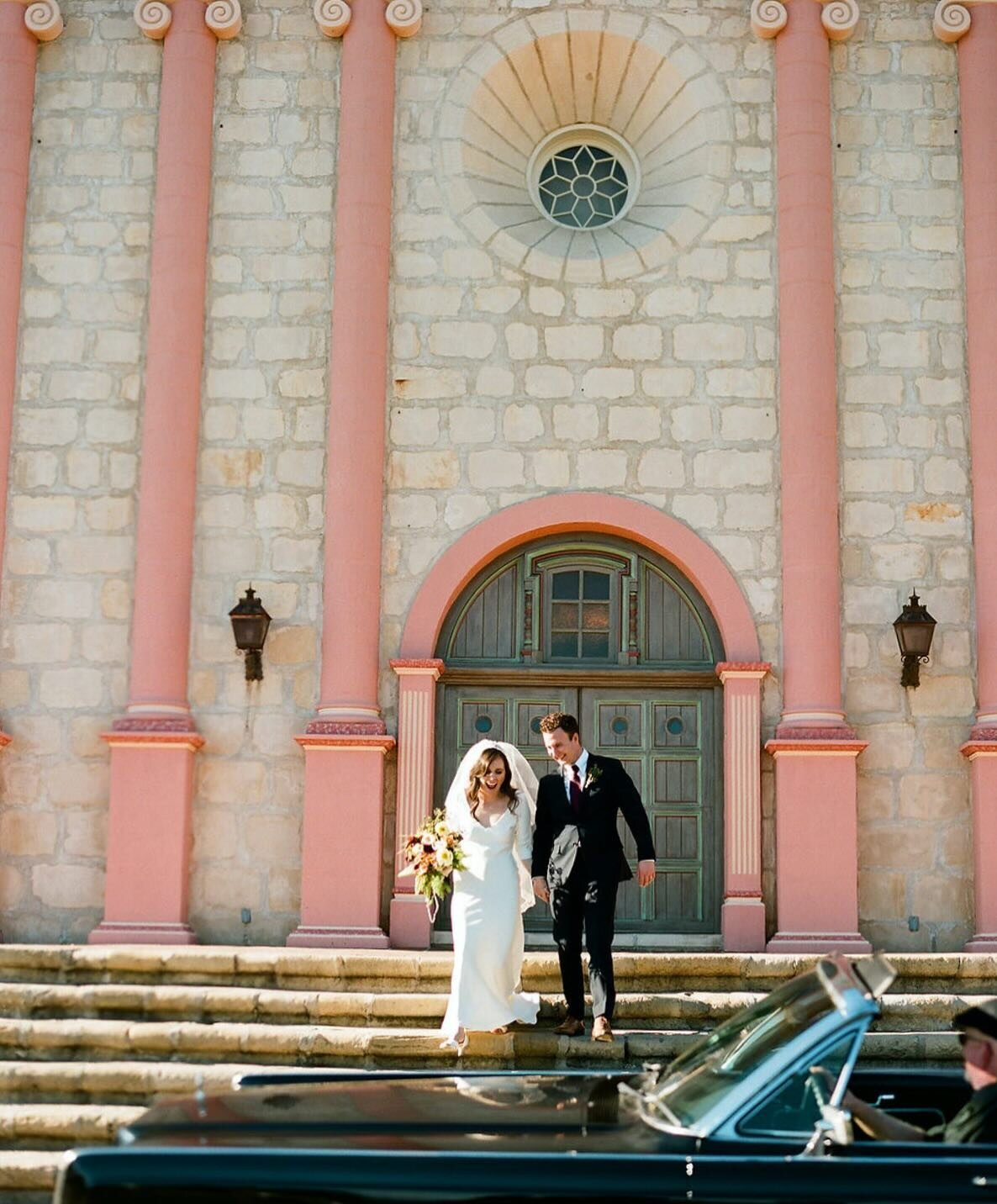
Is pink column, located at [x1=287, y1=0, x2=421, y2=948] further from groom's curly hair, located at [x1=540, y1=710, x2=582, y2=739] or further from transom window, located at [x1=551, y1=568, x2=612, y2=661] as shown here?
groom's curly hair, located at [x1=540, y1=710, x2=582, y2=739]

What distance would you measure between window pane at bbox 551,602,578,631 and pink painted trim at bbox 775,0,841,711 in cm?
161

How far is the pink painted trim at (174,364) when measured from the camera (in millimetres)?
12156

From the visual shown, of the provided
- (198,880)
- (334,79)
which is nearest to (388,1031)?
(198,880)

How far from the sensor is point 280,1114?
5488 millimetres

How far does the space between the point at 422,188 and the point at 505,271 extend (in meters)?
0.94

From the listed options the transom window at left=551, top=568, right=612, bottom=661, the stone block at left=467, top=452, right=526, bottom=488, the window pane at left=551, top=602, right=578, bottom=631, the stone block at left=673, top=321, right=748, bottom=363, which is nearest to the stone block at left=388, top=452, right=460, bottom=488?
the stone block at left=467, top=452, right=526, bottom=488

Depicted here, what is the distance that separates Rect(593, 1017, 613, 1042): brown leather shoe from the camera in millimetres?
8914

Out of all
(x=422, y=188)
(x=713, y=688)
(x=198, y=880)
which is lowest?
(x=198, y=880)

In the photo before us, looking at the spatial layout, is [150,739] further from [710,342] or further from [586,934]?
[710,342]

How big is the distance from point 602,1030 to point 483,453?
16.7ft

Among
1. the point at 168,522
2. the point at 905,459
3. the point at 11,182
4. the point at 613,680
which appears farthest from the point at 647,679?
the point at 11,182

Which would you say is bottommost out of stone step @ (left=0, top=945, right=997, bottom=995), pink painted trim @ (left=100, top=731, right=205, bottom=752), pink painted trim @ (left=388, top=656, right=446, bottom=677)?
stone step @ (left=0, top=945, right=997, bottom=995)

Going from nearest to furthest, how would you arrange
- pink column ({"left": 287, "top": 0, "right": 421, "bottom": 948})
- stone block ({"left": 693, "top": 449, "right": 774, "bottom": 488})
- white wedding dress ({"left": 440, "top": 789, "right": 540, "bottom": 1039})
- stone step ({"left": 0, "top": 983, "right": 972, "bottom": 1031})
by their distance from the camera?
white wedding dress ({"left": 440, "top": 789, "right": 540, "bottom": 1039})
stone step ({"left": 0, "top": 983, "right": 972, "bottom": 1031})
pink column ({"left": 287, "top": 0, "right": 421, "bottom": 948})
stone block ({"left": 693, "top": 449, "right": 774, "bottom": 488})

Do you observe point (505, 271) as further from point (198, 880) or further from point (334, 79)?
point (198, 880)
